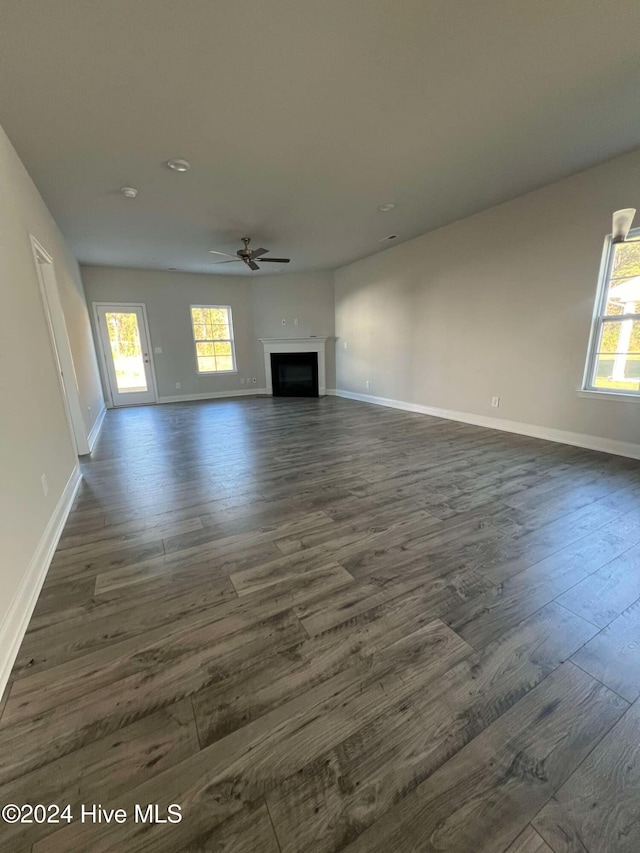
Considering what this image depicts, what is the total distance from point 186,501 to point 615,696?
269 centimetres

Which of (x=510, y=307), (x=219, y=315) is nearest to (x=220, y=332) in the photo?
(x=219, y=315)

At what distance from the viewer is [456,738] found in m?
1.08

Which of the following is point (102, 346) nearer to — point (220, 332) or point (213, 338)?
point (213, 338)

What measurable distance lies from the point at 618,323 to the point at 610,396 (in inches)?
29.2

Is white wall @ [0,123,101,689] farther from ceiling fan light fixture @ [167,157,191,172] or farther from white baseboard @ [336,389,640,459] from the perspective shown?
white baseboard @ [336,389,640,459]

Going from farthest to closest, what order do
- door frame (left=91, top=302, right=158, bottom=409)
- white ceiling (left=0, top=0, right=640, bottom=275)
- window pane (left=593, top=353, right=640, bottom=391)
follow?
door frame (left=91, top=302, right=158, bottom=409) → window pane (left=593, top=353, right=640, bottom=391) → white ceiling (left=0, top=0, right=640, bottom=275)

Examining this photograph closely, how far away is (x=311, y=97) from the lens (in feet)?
7.43

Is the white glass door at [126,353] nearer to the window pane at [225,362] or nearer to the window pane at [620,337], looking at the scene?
the window pane at [225,362]

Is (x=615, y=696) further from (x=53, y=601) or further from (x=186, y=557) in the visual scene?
(x=53, y=601)

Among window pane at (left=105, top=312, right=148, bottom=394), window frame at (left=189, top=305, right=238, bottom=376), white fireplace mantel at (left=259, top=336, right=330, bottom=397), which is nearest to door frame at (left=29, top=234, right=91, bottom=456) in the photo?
window pane at (left=105, top=312, right=148, bottom=394)

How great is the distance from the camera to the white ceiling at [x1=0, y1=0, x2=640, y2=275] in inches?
68.9

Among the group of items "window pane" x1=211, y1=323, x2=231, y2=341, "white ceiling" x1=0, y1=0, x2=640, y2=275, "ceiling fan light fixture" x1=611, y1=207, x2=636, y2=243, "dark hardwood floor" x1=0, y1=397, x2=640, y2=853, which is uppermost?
"white ceiling" x1=0, y1=0, x2=640, y2=275

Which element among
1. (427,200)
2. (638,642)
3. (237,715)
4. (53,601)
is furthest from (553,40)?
(53,601)

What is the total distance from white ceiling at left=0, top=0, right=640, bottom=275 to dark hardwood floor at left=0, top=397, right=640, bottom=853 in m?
2.83
